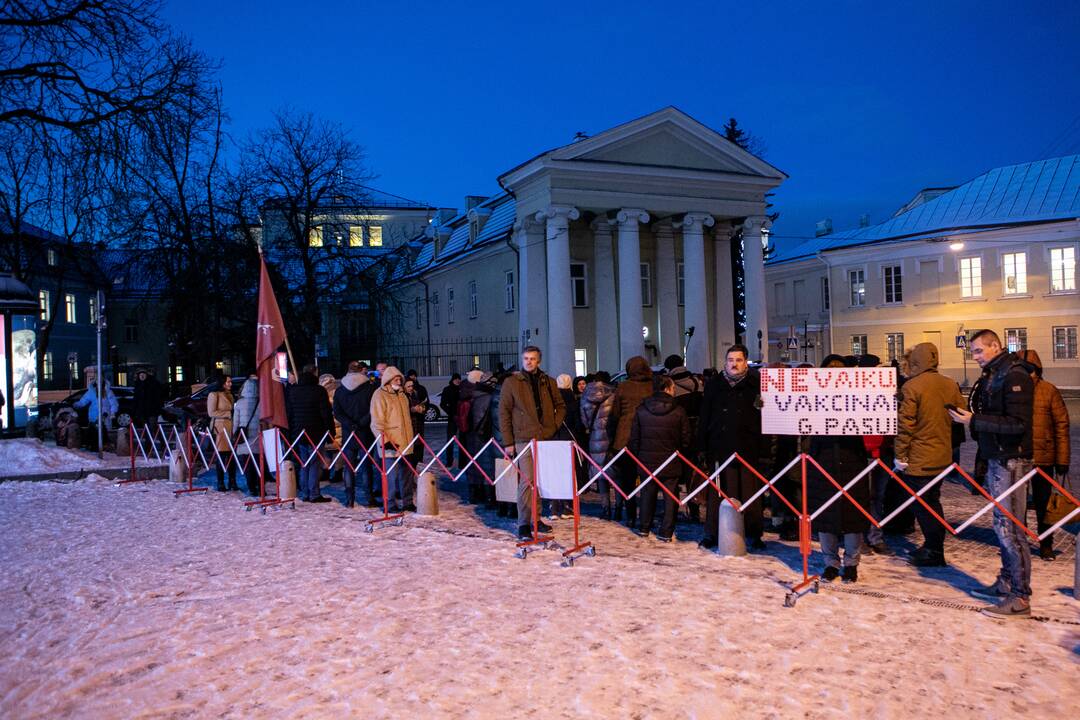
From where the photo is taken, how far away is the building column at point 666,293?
38.7 metres

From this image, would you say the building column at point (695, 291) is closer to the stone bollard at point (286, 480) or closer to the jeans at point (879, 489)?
the stone bollard at point (286, 480)

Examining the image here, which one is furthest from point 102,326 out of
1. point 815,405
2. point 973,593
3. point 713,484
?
point 973,593

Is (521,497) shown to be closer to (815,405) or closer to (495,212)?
(815,405)

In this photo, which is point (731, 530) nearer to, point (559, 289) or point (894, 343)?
point (559, 289)

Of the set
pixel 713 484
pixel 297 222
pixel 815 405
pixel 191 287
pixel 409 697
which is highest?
pixel 297 222

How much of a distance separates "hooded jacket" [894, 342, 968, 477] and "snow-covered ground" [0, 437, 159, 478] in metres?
15.5

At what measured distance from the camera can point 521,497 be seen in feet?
32.1

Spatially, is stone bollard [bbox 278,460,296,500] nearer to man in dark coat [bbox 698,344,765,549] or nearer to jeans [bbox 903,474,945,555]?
man in dark coat [bbox 698,344,765,549]

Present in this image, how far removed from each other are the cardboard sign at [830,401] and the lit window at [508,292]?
106 ft

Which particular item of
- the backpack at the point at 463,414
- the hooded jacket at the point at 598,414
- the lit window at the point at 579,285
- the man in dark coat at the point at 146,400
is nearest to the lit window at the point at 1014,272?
the lit window at the point at 579,285

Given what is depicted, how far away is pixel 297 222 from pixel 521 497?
83.1 ft

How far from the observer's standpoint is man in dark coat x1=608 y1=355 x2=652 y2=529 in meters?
10.6

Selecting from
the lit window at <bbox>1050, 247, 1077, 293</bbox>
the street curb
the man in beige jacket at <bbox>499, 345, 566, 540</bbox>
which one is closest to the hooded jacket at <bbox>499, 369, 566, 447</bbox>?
the man in beige jacket at <bbox>499, 345, 566, 540</bbox>

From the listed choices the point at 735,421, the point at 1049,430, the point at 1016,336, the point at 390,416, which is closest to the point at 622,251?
the point at 1016,336
